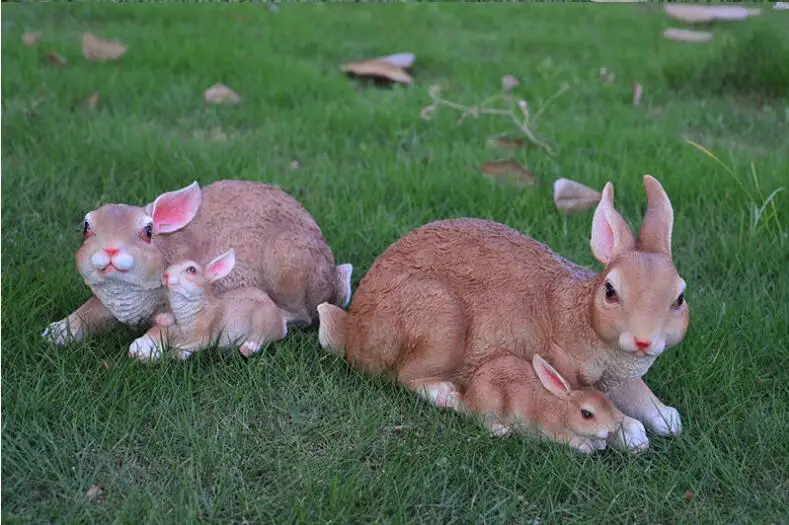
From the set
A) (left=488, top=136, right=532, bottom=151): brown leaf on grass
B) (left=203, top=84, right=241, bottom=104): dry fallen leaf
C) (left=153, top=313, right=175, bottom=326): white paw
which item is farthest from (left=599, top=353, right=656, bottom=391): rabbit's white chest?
(left=203, top=84, right=241, bottom=104): dry fallen leaf

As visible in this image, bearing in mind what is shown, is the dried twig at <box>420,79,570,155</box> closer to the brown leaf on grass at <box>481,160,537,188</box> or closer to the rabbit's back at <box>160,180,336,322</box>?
the brown leaf on grass at <box>481,160,537,188</box>

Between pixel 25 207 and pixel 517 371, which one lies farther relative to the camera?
pixel 25 207

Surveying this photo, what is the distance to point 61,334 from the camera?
3.44m

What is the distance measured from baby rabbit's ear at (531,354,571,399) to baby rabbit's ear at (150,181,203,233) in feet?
4.20

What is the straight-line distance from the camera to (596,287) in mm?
3025

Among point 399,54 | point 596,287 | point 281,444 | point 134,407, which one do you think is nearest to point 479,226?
point 596,287

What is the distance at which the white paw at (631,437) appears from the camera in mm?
3066

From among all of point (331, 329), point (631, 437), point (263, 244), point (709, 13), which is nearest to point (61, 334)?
point (263, 244)

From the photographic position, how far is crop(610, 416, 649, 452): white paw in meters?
3.07

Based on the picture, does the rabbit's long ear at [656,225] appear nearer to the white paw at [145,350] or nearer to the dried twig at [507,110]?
the white paw at [145,350]

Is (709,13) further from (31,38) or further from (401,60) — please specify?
(31,38)

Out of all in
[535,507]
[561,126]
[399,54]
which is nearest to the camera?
[535,507]

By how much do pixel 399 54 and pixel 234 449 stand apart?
4.53 m

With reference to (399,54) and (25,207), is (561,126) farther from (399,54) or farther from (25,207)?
(25,207)
